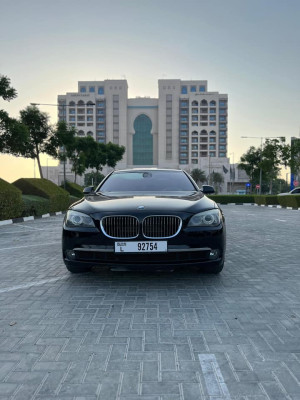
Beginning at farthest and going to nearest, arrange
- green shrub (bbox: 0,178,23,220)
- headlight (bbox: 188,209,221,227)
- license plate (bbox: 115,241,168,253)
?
green shrub (bbox: 0,178,23,220)
headlight (bbox: 188,209,221,227)
license plate (bbox: 115,241,168,253)

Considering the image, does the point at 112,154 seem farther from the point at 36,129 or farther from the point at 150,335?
the point at 150,335

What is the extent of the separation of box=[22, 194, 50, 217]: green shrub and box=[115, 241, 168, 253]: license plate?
12543mm

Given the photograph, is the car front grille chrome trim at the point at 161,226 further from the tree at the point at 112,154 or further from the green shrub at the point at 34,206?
the tree at the point at 112,154

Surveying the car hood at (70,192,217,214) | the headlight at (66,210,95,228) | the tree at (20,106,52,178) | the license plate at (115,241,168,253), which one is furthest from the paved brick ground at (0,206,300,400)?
the tree at (20,106,52,178)

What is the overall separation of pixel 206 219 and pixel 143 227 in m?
0.77

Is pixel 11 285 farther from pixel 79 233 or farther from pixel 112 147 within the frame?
pixel 112 147

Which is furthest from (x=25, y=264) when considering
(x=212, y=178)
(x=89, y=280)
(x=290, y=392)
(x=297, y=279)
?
(x=212, y=178)

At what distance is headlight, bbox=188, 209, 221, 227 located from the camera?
397cm

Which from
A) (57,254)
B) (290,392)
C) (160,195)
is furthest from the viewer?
(57,254)

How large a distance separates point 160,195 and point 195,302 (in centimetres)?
165

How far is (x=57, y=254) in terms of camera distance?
636cm

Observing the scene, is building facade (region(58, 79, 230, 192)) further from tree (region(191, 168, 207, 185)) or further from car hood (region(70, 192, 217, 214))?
car hood (region(70, 192, 217, 214))

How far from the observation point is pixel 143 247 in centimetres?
381

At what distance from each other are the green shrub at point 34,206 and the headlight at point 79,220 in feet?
39.1
